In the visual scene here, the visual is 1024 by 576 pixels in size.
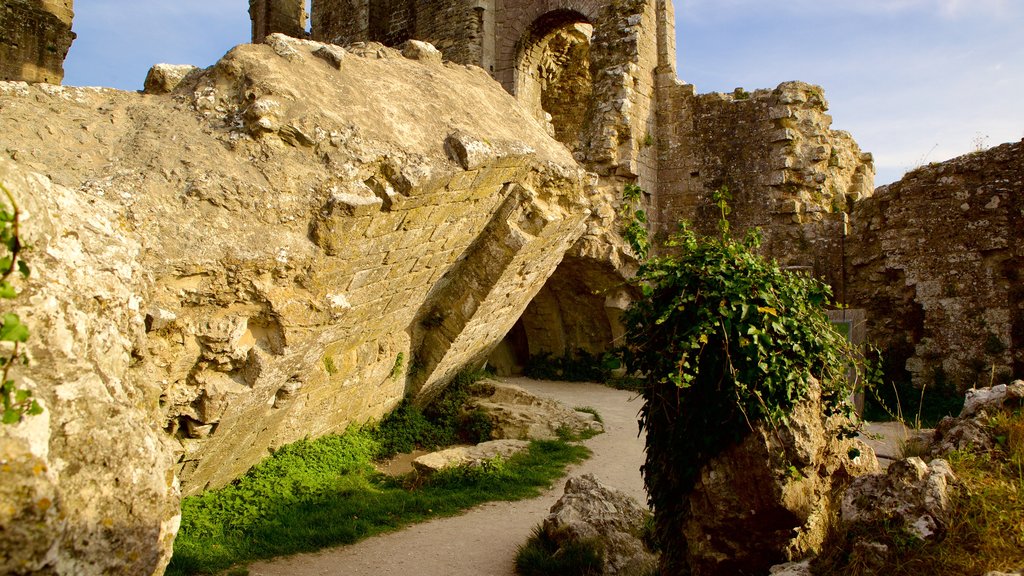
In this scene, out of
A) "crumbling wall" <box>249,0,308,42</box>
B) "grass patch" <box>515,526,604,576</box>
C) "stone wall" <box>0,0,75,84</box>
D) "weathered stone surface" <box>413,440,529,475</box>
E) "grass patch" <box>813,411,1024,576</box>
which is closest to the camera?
"grass patch" <box>813,411,1024,576</box>

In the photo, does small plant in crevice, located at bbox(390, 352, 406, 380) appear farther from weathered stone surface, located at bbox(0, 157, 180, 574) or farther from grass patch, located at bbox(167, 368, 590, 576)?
weathered stone surface, located at bbox(0, 157, 180, 574)

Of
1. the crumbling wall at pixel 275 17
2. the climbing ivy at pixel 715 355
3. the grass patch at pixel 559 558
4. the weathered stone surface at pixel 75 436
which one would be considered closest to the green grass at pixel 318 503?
the grass patch at pixel 559 558

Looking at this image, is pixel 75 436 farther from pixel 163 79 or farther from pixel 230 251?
pixel 163 79

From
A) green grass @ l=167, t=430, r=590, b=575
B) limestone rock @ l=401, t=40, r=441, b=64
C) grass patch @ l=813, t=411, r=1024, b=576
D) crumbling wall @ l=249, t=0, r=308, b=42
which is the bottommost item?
green grass @ l=167, t=430, r=590, b=575

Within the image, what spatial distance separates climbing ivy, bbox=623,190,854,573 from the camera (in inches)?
146

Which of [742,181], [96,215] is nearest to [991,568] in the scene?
[96,215]

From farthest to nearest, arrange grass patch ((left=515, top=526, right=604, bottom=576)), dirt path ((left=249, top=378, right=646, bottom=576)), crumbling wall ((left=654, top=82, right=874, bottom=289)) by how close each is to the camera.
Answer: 1. crumbling wall ((left=654, top=82, right=874, bottom=289))
2. dirt path ((left=249, top=378, right=646, bottom=576))
3. grass patch ((left=515, top=526, right=604, bottom=576))

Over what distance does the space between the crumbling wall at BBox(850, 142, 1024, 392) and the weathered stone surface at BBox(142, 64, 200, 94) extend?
9122mm

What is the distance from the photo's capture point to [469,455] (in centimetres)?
738

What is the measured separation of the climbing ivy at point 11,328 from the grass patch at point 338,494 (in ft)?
9.79

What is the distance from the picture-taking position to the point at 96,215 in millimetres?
3432

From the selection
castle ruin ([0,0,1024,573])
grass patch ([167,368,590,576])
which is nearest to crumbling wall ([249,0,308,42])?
castle ruin ([0,0,1024,573])

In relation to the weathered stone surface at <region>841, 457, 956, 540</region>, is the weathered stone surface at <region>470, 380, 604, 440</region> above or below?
below

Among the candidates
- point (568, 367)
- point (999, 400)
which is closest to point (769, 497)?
point (999, 400)
